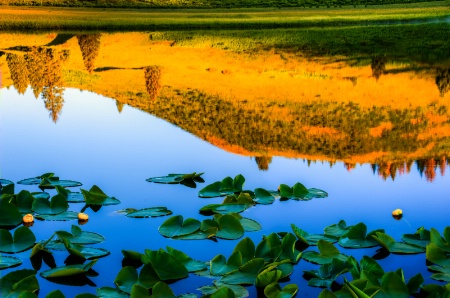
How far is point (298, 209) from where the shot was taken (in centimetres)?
688

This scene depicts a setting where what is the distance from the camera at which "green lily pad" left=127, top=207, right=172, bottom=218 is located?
6.59m

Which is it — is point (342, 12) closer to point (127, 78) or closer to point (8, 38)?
point (8, 38)

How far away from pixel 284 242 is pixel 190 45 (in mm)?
20952

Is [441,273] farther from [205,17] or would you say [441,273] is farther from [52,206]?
[205,17]

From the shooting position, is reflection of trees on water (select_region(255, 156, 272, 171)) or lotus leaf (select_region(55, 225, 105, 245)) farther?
reflection of trees on water (select_region(255, 156, 272, 171))

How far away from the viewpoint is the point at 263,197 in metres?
7.04

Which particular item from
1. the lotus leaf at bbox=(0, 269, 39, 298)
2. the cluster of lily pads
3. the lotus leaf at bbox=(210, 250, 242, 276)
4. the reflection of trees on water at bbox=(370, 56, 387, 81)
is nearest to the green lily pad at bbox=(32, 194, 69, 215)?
the cluster of lily pads

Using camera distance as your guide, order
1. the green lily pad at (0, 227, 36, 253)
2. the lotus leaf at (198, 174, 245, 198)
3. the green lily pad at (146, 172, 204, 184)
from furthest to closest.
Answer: the green lily pad at (146, 172, 204, 184)
the lotus leaf at (198, 174, 245, 198)
the green lily pad at (0, 227, 36, 253)

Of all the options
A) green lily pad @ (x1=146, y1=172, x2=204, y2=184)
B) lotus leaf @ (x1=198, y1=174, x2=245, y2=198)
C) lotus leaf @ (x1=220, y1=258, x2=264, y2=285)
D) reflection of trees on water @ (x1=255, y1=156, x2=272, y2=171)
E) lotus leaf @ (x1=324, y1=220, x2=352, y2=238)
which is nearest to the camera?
lotus leaf @ (x1=220, y1=258, x2=264, y2=285)

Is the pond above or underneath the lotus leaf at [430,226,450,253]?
underneath

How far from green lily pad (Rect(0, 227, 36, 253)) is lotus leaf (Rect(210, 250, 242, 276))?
1515 mm

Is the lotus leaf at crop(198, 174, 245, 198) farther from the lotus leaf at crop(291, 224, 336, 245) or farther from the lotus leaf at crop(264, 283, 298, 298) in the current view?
the lotus leaf at crop(264, 283, 298, 298)

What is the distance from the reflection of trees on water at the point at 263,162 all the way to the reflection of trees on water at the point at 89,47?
34.1 ft

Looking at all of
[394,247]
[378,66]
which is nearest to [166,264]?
[394,247]
